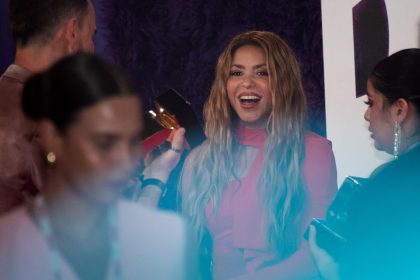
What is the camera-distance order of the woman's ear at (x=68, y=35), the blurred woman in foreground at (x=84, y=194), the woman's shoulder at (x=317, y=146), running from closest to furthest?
the blurred woman in foreground at (x=84, y=194), the woman's ear at (x=68, y=35), the woman's shoulder at (x=317, y=146)

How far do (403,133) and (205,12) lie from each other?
0.44 m

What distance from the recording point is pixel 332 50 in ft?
4.59

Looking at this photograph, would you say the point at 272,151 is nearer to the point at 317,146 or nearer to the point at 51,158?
the point at 317,146

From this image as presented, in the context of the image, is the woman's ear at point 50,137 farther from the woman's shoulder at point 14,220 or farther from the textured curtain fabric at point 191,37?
the textured curtain fabric at point 191,37

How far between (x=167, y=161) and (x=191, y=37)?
408 millimetres

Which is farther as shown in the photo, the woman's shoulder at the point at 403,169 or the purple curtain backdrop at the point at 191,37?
the purple curtain backdrop at the point at 191,37

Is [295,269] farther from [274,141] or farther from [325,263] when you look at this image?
[274,141]

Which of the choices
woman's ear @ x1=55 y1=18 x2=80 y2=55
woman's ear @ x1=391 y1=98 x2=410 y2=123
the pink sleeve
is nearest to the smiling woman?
the pink sleeve

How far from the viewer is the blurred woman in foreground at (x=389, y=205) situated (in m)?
1.03

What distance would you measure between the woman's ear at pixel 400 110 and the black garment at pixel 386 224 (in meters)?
0.06

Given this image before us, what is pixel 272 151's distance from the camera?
1168 mm

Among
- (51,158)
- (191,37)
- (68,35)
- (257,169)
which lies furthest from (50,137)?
(191,37)

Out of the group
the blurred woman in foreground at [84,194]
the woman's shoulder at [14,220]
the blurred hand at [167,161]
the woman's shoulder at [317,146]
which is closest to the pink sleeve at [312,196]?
the woman's shoulder at [317,146]

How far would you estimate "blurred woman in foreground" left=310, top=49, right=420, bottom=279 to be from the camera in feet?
3.37
